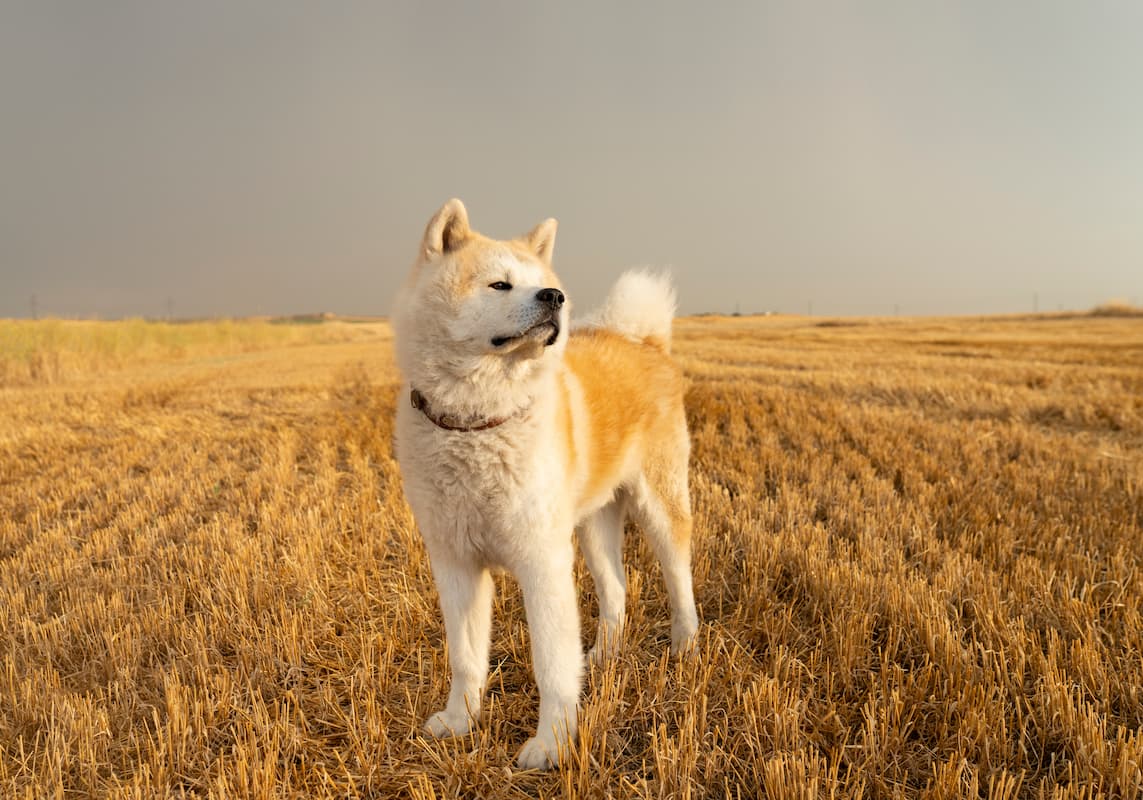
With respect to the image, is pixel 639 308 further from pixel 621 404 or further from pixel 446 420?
pixel 446 420

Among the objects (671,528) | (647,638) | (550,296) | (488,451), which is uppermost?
(550,296)

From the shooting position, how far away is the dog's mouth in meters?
2.17

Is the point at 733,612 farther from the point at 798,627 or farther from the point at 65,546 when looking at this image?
the point at 65,546

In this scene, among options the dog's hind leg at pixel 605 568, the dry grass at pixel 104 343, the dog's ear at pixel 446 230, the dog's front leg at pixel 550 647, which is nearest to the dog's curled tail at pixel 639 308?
the dog's hind leg at pixel 605 568

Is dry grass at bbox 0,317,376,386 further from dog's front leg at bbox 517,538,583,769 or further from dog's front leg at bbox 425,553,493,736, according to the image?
dog's front leg at bbox 517,538,583,769

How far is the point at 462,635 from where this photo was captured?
96.3 inches

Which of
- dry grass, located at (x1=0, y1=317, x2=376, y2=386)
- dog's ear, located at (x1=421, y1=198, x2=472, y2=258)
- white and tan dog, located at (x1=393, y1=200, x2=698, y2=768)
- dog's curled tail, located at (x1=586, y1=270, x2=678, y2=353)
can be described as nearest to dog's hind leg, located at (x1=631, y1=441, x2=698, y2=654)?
white and tan dog, located at (x1=393, y1=200, x2=698, y2=768)

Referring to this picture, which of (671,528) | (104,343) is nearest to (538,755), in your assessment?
(671,528)

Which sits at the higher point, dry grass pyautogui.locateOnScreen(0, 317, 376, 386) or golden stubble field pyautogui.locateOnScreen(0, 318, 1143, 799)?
dry grass pyautogui.locateOnScreen(0, 317, 376, 386)

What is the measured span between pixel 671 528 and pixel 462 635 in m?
1.23

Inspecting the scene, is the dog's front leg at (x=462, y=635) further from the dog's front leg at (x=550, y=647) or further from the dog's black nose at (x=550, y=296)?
the dog's black nose at (x=550, y=296)

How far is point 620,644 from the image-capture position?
116 inches

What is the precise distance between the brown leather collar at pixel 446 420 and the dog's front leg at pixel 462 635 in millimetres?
523

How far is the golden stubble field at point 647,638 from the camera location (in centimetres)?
217
